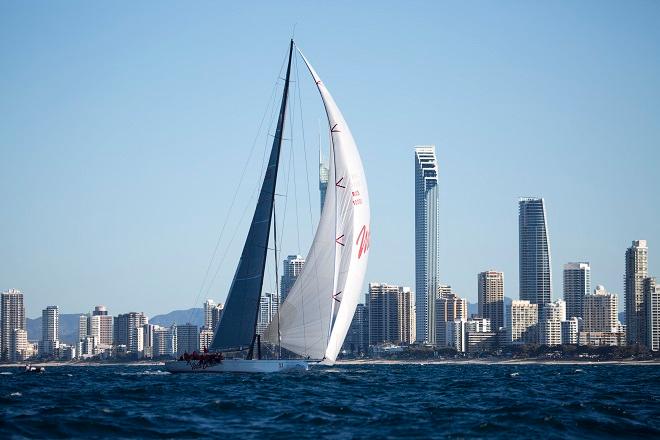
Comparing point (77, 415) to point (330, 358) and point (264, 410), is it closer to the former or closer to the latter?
point (264, 410)

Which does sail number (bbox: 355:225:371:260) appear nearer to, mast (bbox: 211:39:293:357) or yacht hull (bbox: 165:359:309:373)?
mast (bbox: 211:39:293:357)

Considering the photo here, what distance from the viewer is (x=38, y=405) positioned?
43094mm

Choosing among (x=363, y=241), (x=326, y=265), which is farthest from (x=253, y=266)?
(x=363, y=241)

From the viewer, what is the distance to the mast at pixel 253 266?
65.4 m

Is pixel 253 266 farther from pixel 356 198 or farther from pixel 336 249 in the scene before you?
pixel 356 198

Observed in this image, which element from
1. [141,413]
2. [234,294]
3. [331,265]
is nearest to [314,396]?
[141,413]

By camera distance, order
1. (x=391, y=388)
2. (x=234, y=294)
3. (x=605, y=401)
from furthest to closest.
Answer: (x=234, y=294) < (x=391, y=388) < (x=605, y=401)

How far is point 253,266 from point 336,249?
20.8 feet

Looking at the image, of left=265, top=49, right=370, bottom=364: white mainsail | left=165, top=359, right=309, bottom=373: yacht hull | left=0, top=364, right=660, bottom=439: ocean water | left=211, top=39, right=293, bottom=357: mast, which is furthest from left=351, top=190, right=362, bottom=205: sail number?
left=0, top=364, right=660, bottom=439: ocean water

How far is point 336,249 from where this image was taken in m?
61.7

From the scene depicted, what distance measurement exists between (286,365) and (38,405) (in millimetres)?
22951

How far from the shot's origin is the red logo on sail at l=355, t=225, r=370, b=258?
6184cm

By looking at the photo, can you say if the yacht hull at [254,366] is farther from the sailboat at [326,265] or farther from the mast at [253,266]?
the mast at [253,266]

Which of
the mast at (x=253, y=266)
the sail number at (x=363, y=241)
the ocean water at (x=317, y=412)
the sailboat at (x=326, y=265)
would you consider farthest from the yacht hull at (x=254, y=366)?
the sail number at (x=363, y=241)
